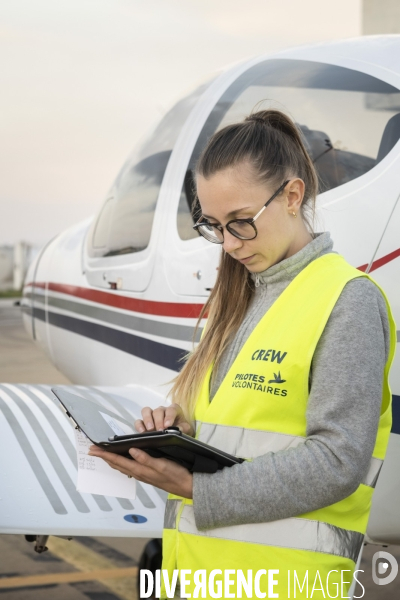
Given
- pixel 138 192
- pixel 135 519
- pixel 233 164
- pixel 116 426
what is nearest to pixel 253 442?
pixel 116 426

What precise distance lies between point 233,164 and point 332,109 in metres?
1.55

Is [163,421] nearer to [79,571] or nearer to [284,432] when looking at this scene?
[284,432]

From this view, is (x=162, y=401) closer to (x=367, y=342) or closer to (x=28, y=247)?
(x=367, y=342)

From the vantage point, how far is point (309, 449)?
1611mm

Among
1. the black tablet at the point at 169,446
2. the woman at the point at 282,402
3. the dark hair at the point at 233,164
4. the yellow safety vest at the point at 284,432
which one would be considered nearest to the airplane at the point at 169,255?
the dark hair at the point at 233,164

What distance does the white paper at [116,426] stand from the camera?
1979 mm

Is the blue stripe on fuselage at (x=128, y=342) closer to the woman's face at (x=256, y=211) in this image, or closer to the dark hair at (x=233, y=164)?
the dark hair at (x=233, y=164)

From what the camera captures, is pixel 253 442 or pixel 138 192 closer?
pixel 253 442

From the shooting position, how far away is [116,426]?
200 cm

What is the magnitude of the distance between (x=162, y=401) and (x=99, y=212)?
184cm

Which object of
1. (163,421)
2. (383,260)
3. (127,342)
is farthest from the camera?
(127,342)

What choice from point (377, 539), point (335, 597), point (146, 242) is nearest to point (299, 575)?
point (335, 597)

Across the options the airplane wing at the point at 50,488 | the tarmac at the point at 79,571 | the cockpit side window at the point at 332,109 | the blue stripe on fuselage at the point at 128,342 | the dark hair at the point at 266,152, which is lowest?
the tarmac at the point at 79,571

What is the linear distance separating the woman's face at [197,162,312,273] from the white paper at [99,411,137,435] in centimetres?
56
